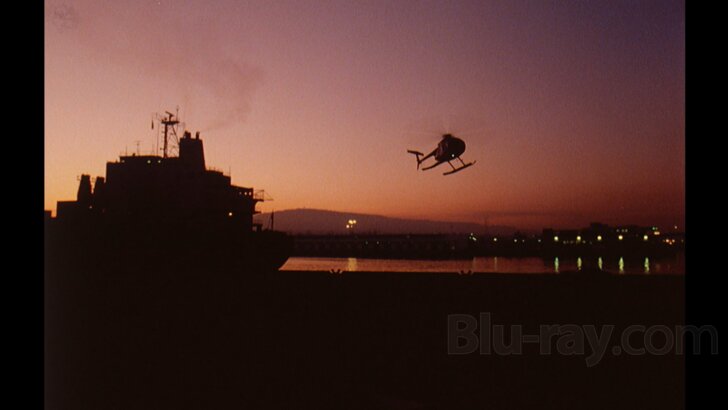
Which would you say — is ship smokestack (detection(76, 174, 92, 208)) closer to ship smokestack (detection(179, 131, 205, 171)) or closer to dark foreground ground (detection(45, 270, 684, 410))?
ship smokestack (detection(179, 131, 205, 171))

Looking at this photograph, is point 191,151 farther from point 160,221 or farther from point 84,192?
point 84,192

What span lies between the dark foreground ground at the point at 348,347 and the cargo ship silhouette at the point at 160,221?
720cm

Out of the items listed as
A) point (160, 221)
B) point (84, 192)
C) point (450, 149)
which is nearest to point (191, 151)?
point (160, 221)

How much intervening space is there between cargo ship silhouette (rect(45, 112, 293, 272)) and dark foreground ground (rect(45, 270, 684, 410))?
7204mm

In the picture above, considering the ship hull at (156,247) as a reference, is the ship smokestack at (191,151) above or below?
above

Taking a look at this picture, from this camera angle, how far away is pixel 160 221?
27344mm

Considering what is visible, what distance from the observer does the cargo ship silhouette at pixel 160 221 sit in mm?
25906

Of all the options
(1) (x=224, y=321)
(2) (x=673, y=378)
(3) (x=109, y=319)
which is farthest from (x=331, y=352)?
(3) (x=109, y=319)

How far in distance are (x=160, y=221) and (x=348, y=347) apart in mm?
19917

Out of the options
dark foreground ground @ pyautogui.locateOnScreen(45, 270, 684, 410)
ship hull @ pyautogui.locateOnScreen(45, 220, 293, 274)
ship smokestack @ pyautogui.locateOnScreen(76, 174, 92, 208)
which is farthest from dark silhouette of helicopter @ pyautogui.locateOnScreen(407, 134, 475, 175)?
ship smokestack @ pyautogui.locateOnScreen(76, 174, 92, 208)

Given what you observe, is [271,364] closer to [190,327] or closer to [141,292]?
[190,327]

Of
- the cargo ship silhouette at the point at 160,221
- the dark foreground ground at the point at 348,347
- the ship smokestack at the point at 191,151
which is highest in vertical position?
the ship smokestack at the point at 191,151

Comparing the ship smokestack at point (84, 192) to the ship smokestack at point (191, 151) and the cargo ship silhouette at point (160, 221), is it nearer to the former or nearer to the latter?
the cargo ship silhouette at point (160, 221)

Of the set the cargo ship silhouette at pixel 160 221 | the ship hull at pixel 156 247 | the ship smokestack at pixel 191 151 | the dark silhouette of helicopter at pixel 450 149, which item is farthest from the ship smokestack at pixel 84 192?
the dark silhouette of helicopter at pixel 450 149
